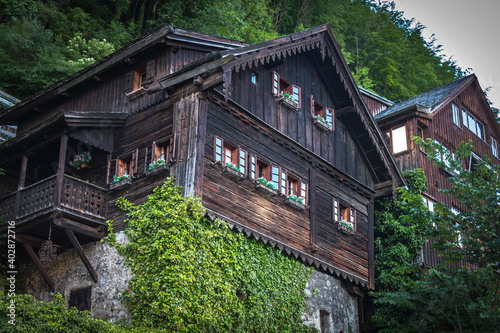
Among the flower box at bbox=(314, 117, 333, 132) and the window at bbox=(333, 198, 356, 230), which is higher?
the flower box at bbox=(314, 117, 333, 132)

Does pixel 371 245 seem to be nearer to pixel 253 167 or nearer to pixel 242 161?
pixel 253 167

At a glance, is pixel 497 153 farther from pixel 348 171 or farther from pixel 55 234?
pixel 55 234

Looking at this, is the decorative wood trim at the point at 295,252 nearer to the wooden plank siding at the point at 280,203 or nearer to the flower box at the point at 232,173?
the wooden plank siding at the point at 280,203

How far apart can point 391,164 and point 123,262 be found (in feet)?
39.0

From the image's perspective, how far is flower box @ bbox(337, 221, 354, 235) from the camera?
74.5 feet

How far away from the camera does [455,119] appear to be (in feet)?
104

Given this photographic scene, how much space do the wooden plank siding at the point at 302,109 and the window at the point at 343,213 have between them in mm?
1408

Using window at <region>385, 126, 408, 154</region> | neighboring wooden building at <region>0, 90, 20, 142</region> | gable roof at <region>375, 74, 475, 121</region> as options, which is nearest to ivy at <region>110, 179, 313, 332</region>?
neighboring wooden building at <region>0, 90, 20, 142</region>

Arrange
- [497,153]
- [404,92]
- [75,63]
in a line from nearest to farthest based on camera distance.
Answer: [75,63] < [497,153] < [404,92]

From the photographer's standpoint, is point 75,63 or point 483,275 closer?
point 483,275

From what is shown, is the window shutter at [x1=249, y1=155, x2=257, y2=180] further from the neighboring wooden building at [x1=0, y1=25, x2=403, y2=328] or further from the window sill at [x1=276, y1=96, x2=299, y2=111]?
the window sill at [x1=276, y1=96, x2=299, y2=111]

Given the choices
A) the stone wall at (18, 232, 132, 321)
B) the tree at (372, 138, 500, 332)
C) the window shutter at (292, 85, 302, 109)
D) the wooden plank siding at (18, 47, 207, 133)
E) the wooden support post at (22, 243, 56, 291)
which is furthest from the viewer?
the window shutter at (292, 85, 302, 109)

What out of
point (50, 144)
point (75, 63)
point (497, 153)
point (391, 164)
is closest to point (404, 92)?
point (497, 153)

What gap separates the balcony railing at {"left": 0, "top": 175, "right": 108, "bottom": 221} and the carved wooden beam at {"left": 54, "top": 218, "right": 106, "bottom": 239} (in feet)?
0.96
